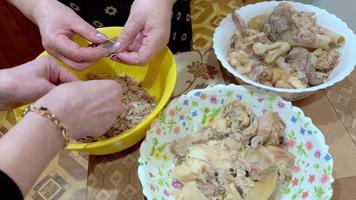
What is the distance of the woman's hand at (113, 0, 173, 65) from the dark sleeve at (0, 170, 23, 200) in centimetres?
31

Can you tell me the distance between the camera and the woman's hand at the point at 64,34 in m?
0.69

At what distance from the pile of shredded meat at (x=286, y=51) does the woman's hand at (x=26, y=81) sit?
39 centimetres

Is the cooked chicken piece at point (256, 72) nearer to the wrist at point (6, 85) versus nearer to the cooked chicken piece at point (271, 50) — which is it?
the cooked chicken piece at point (271, 50)

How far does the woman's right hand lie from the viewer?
1.85 feet

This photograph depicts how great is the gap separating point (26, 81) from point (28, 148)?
0.15 meters

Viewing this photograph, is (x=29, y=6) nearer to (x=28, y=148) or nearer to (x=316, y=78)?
(x=28, y=148)

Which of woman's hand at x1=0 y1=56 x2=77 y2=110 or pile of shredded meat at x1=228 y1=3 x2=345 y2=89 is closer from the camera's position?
woman's hand at x1=0 y1=56 x2=77 y2=110

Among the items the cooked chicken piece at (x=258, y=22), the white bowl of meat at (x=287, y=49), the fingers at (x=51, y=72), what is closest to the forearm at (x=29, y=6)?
the fingers at (x=51, y=72)

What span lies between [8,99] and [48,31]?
14cm

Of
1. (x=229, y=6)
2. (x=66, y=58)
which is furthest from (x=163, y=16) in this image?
(x=229, y=6)

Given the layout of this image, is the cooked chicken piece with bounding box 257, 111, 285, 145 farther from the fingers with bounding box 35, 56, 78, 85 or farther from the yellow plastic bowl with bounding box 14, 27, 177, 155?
the fingers with bounding box 35, 56, 78, 85

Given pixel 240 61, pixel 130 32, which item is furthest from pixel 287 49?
pixel 130 32

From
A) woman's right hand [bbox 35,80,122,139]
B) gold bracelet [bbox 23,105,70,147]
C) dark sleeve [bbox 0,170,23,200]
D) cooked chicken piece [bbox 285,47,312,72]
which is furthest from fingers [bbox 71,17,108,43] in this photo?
cooked chicken piece [bbox 285,47,312,72]

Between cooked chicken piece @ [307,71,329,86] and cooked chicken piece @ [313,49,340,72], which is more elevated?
cooked chicken piece @ [313,49,340,72]
